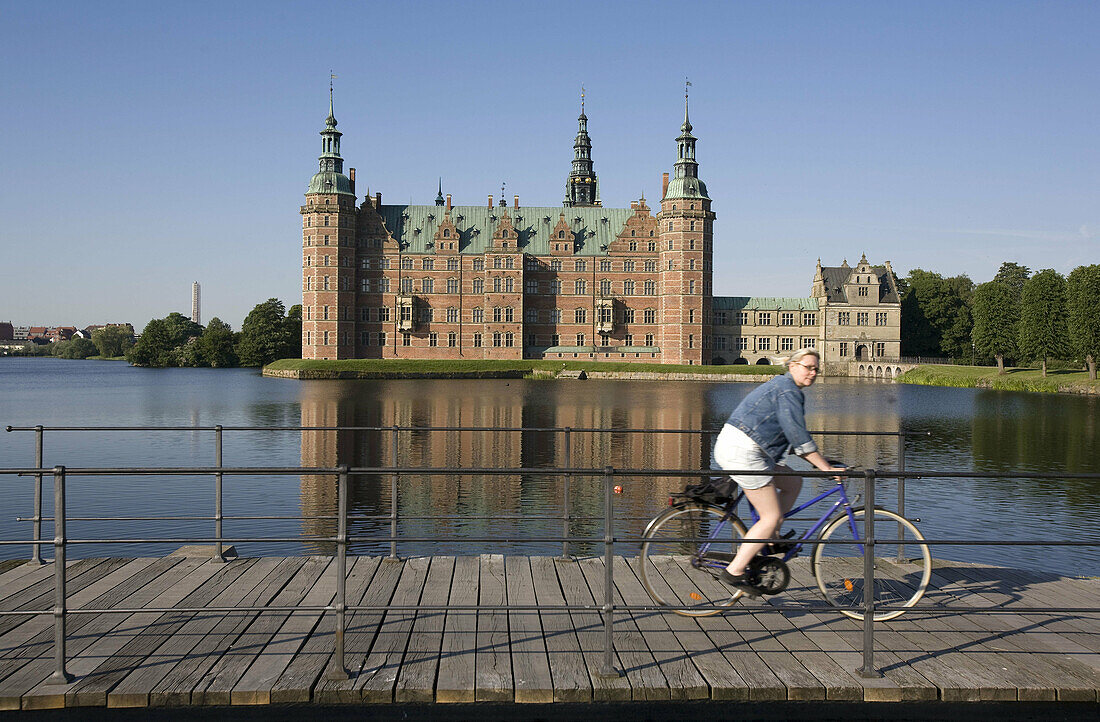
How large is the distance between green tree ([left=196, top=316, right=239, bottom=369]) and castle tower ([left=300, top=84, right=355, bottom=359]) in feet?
80.7

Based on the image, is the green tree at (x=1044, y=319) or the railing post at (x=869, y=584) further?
the green tree at (x=1044, y=319)

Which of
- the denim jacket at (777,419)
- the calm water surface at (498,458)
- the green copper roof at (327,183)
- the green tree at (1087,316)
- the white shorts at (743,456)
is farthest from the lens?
the green copper roof at (327,183)

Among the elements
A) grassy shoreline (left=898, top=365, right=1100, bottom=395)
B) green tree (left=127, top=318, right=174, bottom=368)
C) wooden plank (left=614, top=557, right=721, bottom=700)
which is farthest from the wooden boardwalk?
green tree (left=127, top=318, right=174, bottom=368)

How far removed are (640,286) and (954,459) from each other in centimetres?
6153

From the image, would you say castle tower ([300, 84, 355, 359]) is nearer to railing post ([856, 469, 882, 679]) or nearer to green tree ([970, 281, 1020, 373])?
green tree ([970, 281, 1020, 373])

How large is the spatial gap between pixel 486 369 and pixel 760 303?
2943 centimetres

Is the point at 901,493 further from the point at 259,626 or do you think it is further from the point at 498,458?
the point at 498,458

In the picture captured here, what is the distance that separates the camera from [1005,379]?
6078 centimetres

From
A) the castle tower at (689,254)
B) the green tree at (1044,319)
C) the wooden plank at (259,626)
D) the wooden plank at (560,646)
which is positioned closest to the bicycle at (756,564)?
the wooden plank at (560,646)

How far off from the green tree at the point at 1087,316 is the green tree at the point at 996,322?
900 cm

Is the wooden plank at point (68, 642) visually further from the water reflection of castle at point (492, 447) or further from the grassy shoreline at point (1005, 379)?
the grassy shoreline at point (1005, 379)

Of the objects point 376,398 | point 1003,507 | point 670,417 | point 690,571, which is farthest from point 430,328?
point 690,571

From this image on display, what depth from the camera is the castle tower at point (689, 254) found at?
8050 cm

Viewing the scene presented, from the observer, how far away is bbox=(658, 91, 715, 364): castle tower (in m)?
80.5
